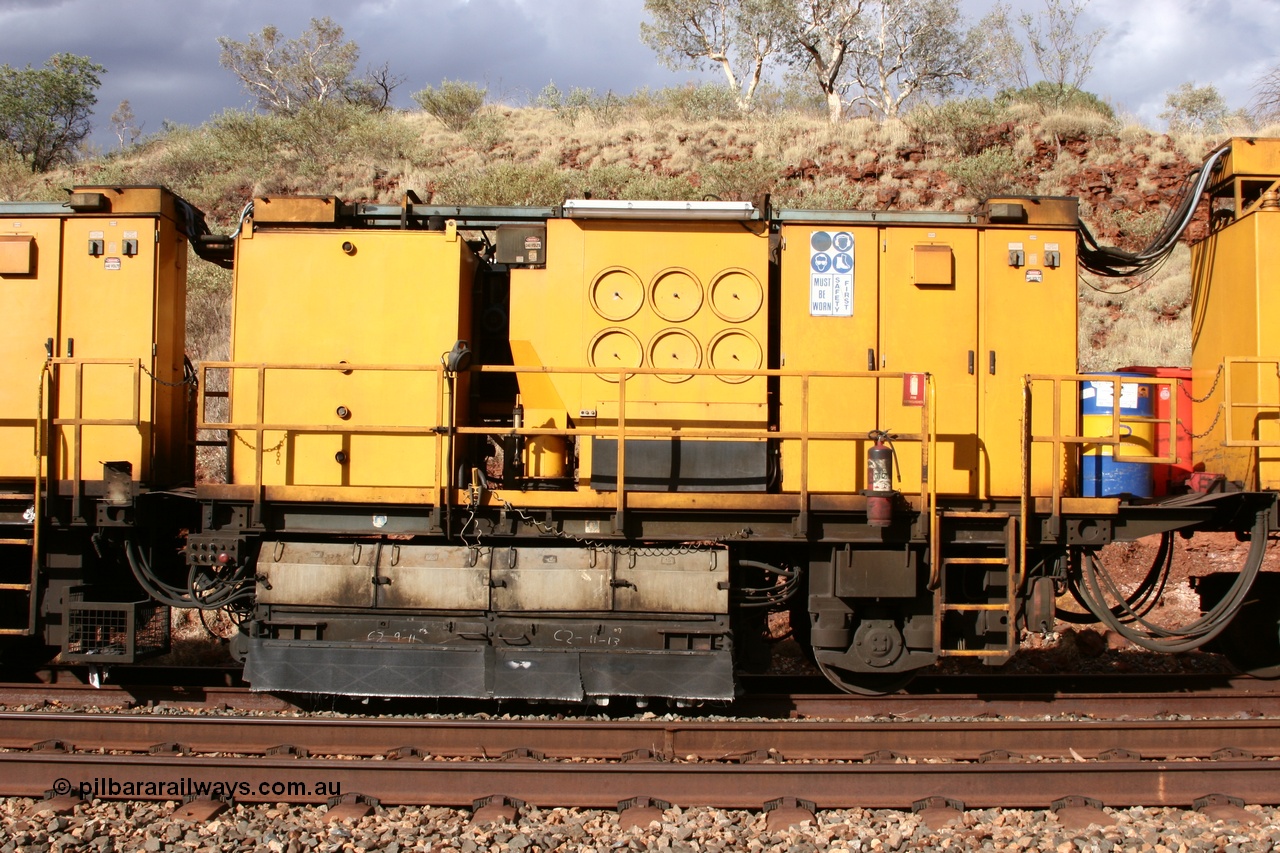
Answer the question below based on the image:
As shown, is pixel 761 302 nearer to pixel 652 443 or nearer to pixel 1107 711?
pixel 652 443

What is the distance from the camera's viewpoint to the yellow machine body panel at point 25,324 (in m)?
7.04

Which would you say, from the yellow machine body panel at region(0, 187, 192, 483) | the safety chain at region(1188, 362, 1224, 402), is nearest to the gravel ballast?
the yellow machine body panel at region(0, 187, 192, 483)

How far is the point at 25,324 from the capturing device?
714 cm

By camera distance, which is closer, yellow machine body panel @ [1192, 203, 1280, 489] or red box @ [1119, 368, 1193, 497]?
yellow machine body panel @ [1192, 203, 1280, 489]

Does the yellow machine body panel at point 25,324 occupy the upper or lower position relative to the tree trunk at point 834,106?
lower

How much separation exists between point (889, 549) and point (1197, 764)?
2311 mm

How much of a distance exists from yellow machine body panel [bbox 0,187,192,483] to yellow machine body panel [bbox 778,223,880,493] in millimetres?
5088

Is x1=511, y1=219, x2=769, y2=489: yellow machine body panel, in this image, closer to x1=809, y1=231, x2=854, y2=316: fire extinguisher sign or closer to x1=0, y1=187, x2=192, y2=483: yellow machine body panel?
x1=809, y1=231, x2=854, y2=316: fire extinguisher sign

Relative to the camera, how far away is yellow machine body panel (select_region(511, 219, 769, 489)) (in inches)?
275

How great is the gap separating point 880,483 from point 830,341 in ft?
4.36

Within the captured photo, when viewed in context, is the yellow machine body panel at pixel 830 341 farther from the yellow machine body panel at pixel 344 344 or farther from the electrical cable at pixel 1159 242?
the yellow machine body panel at pixel 344 344

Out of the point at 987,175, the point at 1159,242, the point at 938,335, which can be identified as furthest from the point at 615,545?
the point at 987,175

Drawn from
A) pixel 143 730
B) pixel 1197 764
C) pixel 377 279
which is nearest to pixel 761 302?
pixel 377 279

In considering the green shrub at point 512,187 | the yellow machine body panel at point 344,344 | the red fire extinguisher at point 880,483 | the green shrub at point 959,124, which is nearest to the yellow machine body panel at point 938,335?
the red fire extinguisher at point 880,483
